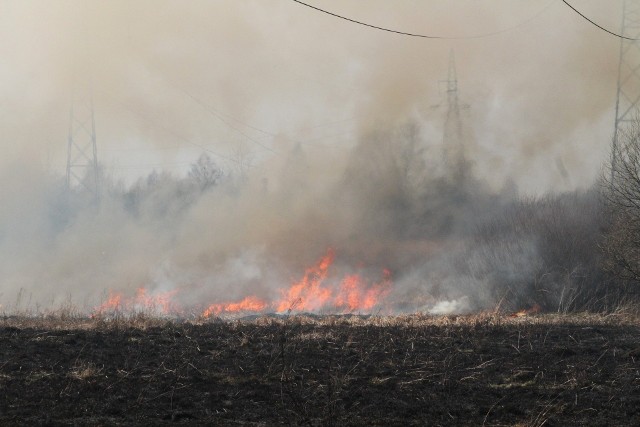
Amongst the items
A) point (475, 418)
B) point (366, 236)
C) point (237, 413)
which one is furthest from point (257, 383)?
point (366, 236)

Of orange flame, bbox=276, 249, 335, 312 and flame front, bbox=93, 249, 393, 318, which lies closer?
flame front, bbox=93, 249, 393, 318

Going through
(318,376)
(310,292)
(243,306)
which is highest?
(310,292)

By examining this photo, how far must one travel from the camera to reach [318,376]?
9.95m

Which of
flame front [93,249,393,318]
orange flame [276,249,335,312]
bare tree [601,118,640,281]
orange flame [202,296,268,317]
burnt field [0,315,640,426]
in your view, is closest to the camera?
burnt field [0,315,640,426]

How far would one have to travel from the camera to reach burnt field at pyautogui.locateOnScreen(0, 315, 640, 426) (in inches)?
331

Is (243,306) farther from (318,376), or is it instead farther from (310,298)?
(318,376)

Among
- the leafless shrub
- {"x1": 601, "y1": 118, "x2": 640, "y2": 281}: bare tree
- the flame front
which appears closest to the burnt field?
{"x1": 601, "y1": 118, "x2": 640, "y2": 281}: bare tree

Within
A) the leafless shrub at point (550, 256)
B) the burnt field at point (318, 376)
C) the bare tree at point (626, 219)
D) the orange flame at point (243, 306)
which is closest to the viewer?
the burnt field at point (318, 376)

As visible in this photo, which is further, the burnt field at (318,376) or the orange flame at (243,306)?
the orange flame at (243,306)

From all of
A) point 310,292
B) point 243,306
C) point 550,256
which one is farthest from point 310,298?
point 550,256

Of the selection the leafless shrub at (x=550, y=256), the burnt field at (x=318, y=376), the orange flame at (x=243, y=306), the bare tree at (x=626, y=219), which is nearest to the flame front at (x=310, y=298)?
the orange flame at (x=243, y=306)

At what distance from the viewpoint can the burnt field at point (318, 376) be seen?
8.40m

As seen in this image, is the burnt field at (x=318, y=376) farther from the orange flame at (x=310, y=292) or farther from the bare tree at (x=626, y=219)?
the orange flame at (x=310, y=292)

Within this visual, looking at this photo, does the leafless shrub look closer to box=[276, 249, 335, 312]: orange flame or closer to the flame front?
the flame front
